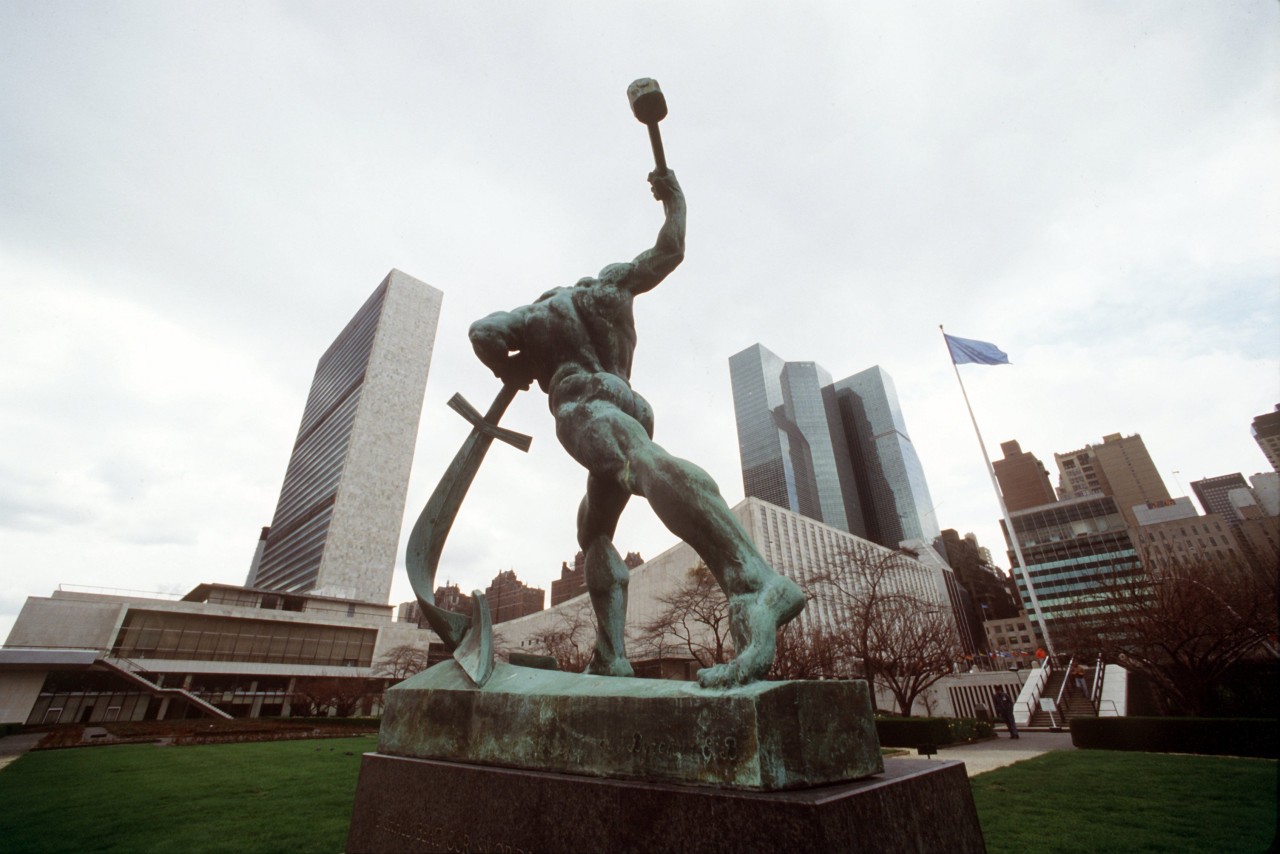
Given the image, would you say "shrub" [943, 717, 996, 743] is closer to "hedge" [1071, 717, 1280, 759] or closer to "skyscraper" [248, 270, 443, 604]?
"hedge" [1071, 717, 1280, 759]

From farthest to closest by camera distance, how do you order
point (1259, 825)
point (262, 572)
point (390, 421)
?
1. point (262, 572)
2. point (390, 421)
3. point (1259, 825)

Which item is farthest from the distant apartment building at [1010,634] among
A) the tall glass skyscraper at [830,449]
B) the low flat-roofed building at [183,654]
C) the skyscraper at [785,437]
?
the low flat-roofed building at [183,654]

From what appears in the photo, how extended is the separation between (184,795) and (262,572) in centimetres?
10471

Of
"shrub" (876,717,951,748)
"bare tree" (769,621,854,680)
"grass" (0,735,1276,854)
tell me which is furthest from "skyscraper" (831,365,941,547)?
"grass" (0,735,1276,854)

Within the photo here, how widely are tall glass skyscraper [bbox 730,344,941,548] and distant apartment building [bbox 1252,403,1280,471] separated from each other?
9359 centimetres

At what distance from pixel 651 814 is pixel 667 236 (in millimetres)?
2352

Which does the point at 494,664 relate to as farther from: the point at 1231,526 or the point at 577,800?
the point at 1231,526

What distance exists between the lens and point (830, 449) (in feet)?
347

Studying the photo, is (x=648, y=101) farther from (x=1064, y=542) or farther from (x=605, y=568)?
(x=1064, y=542)

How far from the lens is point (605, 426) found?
2.53 metres

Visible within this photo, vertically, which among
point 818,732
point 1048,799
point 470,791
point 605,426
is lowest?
point 1048,799

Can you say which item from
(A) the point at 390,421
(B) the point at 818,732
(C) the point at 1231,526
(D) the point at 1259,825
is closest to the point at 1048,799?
(D) the point at 1259,825

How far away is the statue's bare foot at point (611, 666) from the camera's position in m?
2.67

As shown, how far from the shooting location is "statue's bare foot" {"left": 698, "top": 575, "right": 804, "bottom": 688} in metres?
1.70
